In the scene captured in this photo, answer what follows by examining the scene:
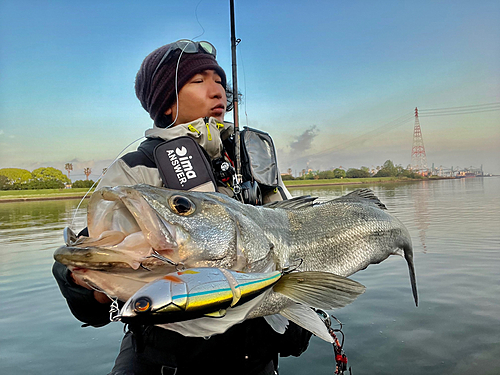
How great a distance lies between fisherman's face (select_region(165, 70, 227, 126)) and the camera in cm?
318

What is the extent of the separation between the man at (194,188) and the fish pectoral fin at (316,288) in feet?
2.62

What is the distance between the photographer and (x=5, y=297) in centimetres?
805

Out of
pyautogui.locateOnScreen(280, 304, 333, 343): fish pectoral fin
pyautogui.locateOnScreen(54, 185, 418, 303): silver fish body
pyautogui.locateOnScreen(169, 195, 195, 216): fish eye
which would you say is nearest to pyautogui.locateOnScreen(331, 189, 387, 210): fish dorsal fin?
pyautogui.locateOnScreen(54, 185, 418, 303): silver fish body

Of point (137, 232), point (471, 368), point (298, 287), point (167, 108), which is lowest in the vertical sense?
point (471, 368)

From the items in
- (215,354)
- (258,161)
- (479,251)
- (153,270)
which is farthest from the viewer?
(479,251)

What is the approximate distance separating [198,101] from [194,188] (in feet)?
3.18

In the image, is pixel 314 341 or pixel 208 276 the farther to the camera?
pixel 314 341

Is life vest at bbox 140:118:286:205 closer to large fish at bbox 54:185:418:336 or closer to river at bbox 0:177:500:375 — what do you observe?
large fish at bbox 54:185:418:336

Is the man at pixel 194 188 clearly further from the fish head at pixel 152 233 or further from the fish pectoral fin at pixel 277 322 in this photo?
the fish head at pixel 152 233

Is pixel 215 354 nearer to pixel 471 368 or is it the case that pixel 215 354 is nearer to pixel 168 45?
pixel 168 45

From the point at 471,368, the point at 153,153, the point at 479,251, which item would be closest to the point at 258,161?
the point at 153,153

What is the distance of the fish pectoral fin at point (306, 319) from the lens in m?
1.96

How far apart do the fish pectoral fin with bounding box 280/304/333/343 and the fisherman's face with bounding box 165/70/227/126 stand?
187cm

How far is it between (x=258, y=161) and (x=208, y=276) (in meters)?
2.01
